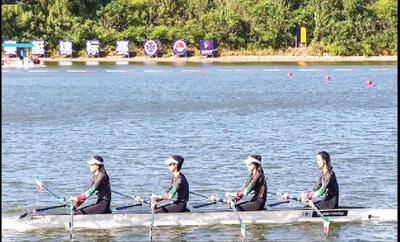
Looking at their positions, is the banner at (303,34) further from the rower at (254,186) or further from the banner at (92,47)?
the rower at (254,186)

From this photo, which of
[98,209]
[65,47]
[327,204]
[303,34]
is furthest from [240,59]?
[98,209]

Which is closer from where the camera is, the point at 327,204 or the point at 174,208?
the point at 174,208

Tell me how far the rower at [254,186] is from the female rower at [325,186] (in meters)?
1.07

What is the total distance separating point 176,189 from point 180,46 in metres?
80.2

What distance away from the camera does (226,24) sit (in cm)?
10212

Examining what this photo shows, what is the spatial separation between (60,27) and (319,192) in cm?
8456

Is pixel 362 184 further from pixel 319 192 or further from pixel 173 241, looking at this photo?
pixel 173 241

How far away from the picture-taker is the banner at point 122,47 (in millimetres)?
100963

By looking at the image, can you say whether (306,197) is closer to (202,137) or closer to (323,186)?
(323,186)

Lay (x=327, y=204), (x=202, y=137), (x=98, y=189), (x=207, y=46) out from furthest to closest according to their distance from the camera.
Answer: (x=207, y=46), (x=202, y=137), (x=327, y=204), (x=98, y=189)

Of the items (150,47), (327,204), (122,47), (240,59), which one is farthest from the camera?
(240,59)

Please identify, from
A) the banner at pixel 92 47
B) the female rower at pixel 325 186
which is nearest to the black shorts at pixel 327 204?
the female rower at pixel 325 186

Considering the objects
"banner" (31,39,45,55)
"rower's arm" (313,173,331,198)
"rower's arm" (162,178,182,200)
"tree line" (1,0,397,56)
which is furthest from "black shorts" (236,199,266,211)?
"banner" (31,39,45,55)

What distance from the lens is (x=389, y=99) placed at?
60281 millimetres
